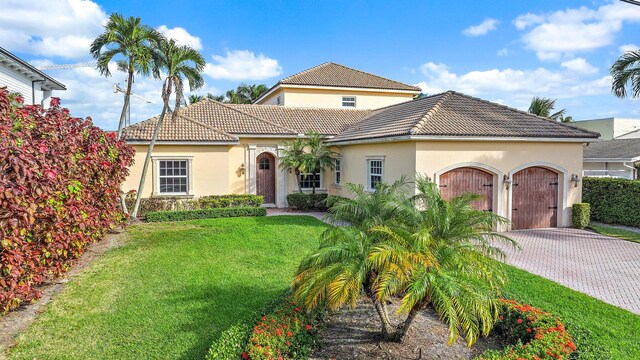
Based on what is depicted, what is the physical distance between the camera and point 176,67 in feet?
57.0

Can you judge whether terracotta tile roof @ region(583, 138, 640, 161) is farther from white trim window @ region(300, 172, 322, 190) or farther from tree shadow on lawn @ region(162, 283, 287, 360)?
tree shadow on lawn @ region(162, 283, 287, 360)

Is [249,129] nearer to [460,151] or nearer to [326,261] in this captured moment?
[460,151]

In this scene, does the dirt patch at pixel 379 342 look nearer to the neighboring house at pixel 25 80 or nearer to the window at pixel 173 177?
the window at pixel 173 177

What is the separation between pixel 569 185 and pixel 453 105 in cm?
578

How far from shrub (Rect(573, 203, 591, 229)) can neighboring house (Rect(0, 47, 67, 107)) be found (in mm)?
23809

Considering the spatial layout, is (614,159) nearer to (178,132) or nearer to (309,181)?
(309,181)

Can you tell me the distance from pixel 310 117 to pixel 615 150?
22.8 meters

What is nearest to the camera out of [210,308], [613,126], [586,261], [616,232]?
[210,308]


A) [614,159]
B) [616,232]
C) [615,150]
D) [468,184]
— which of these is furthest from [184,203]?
[615,150]

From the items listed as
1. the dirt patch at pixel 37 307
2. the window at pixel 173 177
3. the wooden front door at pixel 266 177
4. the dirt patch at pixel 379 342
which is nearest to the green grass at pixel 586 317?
the dirt patch at pixel 379 342

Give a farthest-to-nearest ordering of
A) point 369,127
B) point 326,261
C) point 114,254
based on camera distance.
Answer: point 369,127 < point 114,254 < point 326,261

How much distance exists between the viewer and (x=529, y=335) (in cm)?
617

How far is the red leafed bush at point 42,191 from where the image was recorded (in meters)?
6.12

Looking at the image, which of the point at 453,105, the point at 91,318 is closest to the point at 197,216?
the point at 91,318
